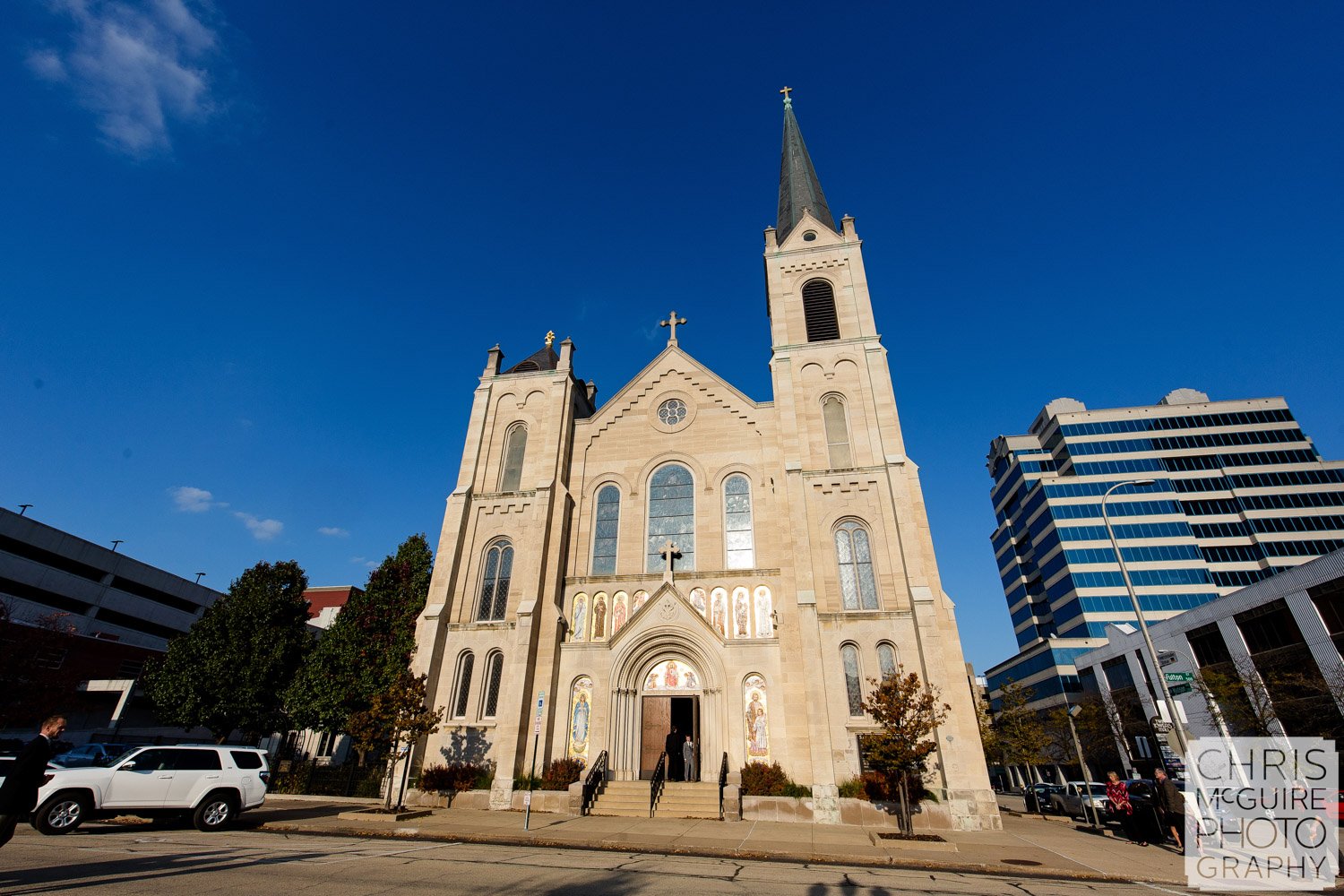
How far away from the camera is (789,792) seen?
55.8ft

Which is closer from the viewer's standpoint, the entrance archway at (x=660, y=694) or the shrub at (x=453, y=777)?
the shrub at (x=453, y=777)

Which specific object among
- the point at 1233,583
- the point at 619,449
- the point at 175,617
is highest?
the point at 1233,583

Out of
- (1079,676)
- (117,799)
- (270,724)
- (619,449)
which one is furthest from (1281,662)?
(270,724)

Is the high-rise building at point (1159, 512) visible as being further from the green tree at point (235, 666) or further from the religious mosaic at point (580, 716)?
the green tree at point (235, 666)

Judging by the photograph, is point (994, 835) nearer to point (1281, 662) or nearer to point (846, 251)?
point (846, 251)

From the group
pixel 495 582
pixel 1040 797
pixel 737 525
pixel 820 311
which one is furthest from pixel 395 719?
pixel 1040 797

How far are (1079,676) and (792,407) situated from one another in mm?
50219

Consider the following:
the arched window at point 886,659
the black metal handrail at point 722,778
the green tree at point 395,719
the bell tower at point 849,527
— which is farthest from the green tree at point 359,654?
the arched window at point 886,659

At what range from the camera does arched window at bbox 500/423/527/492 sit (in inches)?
979

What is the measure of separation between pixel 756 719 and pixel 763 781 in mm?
2173

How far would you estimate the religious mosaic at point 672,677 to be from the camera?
2050 cm

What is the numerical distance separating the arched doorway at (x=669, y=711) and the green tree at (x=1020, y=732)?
69.0ft

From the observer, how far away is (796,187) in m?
32.4

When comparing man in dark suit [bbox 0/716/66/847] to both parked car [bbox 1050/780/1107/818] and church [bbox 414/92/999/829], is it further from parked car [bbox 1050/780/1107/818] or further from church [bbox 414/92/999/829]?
parked car [bbox 1050/780/1107/818]
